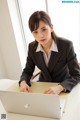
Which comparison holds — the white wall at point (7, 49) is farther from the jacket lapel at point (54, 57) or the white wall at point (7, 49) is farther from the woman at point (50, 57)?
the jacket lapel at point (54, 57)

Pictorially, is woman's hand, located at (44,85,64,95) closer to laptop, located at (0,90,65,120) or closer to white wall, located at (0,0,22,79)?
laptop, located at (0,90,65,120)

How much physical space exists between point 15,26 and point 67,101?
64.7 inches

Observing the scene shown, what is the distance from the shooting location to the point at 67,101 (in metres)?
1.27

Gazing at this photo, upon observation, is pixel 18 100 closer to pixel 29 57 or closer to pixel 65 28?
pixel 29 57

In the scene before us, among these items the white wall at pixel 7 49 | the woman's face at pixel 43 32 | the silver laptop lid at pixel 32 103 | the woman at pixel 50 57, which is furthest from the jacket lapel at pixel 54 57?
→ the white wall at pixel 7 49

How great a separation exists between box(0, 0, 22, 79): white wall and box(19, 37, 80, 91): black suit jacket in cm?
97

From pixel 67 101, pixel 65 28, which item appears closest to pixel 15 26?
pixel 65 28

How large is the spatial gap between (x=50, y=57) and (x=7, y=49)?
129 centimetres

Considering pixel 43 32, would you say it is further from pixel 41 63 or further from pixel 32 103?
pixel 32 103

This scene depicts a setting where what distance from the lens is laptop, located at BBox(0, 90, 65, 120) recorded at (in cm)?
102

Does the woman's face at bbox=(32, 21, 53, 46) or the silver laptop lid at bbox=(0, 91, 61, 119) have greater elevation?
the woman's face at bbox=(32, 21, 53, 46)

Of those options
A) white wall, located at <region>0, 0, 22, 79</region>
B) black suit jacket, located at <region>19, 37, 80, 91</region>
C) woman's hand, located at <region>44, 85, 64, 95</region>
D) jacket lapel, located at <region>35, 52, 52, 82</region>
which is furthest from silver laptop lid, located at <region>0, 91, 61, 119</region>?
white wall, located at <region>0, 0, 22, 79</region>

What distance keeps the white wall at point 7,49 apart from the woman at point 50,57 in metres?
0.97

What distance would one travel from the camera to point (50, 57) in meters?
1.59
